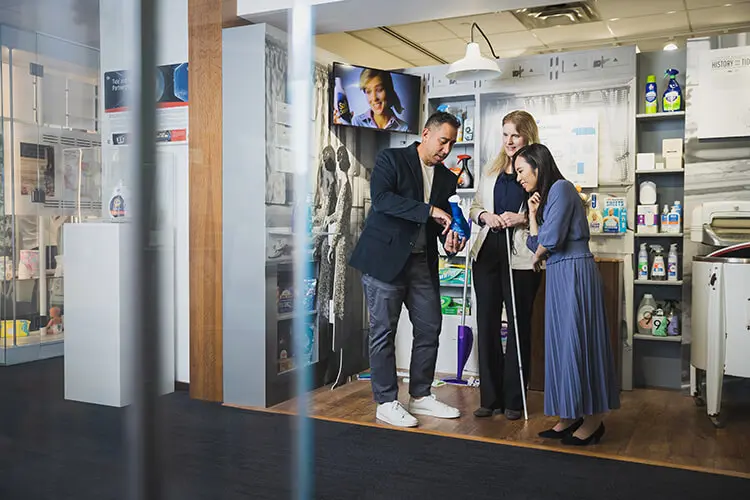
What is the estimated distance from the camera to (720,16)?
182 inches

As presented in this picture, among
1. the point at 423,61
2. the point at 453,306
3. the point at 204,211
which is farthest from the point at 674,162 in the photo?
the point at 204,211

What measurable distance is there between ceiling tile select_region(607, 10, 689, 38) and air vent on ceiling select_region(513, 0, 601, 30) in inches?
9.2

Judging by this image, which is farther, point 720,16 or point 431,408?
point 720,16

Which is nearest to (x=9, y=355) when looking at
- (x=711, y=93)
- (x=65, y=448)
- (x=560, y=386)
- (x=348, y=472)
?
(x=65, y=448)

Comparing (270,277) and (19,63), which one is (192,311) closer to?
(270,277)

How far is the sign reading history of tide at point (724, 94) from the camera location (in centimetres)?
342

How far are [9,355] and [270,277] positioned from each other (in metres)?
0.28

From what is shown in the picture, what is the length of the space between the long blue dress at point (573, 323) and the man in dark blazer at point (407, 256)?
0.45 m

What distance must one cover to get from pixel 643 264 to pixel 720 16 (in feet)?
6.81

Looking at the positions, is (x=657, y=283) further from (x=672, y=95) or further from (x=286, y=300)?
(x=286, y=300)

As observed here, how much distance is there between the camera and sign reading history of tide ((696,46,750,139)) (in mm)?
3416

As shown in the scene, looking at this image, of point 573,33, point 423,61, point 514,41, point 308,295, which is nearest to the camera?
A: point 308,295

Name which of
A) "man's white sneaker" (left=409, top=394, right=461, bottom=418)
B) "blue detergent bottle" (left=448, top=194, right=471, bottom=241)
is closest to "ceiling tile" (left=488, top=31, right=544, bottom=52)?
"blue detergent bottle" (left=448, top=194, right=471, bottom=241)

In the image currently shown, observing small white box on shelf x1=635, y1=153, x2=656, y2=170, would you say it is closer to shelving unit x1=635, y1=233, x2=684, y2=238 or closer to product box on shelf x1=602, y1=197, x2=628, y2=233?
product box on shelf x1=602, y1=197, x2=628, y2=233
